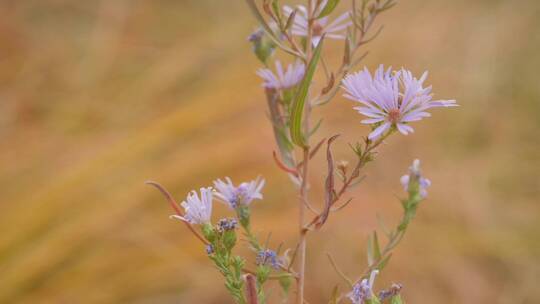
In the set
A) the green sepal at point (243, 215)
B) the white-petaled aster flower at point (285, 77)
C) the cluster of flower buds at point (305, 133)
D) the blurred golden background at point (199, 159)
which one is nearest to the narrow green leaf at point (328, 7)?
the cluster of flower buds at point (305, 133)

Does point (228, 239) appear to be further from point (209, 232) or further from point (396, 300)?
point (396, 300)

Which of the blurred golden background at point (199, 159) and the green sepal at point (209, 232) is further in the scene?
the blurred golden background at point (199, 159)

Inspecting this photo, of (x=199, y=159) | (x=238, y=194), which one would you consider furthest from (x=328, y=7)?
(x=199, y=159)

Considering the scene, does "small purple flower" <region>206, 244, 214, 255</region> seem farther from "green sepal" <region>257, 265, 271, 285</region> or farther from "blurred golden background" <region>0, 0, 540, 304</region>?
"blurred golden background" <region>0, 0, 540, 304</region>

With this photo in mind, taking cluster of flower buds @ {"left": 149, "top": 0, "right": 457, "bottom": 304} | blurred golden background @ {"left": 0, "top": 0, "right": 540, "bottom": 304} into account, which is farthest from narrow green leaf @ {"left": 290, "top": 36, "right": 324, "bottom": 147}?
blurred golden background @ {"left": 0, "top": 0, "right": 540, "bottom": 304}

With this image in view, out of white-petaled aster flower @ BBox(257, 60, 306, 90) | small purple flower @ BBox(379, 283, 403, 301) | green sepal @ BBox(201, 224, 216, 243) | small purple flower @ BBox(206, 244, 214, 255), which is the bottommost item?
small purple flower @ BBox(379, 283, 403, 301)

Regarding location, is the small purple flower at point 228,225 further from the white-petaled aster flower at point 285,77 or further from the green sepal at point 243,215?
the white-petaled aster flower at point 285,77
